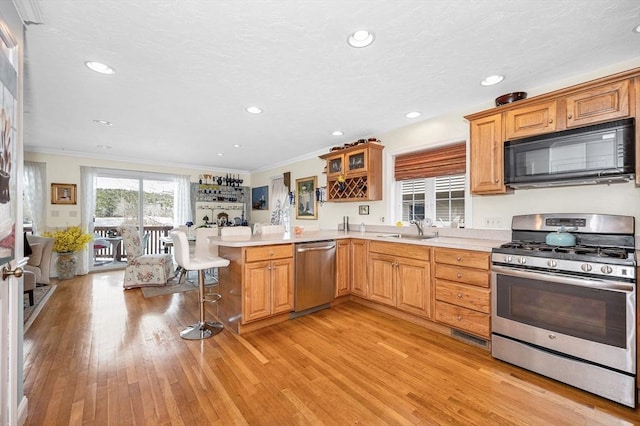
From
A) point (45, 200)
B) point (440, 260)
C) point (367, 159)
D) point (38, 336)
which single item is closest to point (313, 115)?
point (367, 159)

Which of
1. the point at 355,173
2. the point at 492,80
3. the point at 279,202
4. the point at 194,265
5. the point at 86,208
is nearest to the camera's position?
the point at 492,80

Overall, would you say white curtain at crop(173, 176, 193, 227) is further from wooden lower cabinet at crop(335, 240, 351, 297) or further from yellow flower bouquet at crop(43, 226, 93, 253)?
wooden lower cabinet at crop(335, 240, 351, 297)

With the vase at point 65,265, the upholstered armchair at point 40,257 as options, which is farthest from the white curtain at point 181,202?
the upholstered armchair at point 40,257

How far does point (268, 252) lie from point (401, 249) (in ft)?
4.91

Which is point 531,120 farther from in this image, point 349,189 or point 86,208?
point 86,208

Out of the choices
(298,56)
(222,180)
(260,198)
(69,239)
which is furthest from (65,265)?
(298,56)

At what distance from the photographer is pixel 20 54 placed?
1.48m

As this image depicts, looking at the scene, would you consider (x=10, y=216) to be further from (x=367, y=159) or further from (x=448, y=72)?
(x=367, y=159)

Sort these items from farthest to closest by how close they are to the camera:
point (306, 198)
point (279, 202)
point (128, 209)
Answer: point (279, 202) → point (128, 209) → point (306, 198)

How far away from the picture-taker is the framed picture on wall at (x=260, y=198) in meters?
6.93

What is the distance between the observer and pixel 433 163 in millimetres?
3512

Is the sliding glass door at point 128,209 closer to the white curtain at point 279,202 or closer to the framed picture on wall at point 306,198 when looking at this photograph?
the white curtain at point 279,202

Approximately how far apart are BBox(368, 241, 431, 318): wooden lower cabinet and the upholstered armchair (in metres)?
5.13

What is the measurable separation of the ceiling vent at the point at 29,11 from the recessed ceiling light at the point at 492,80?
3228 millimetres
